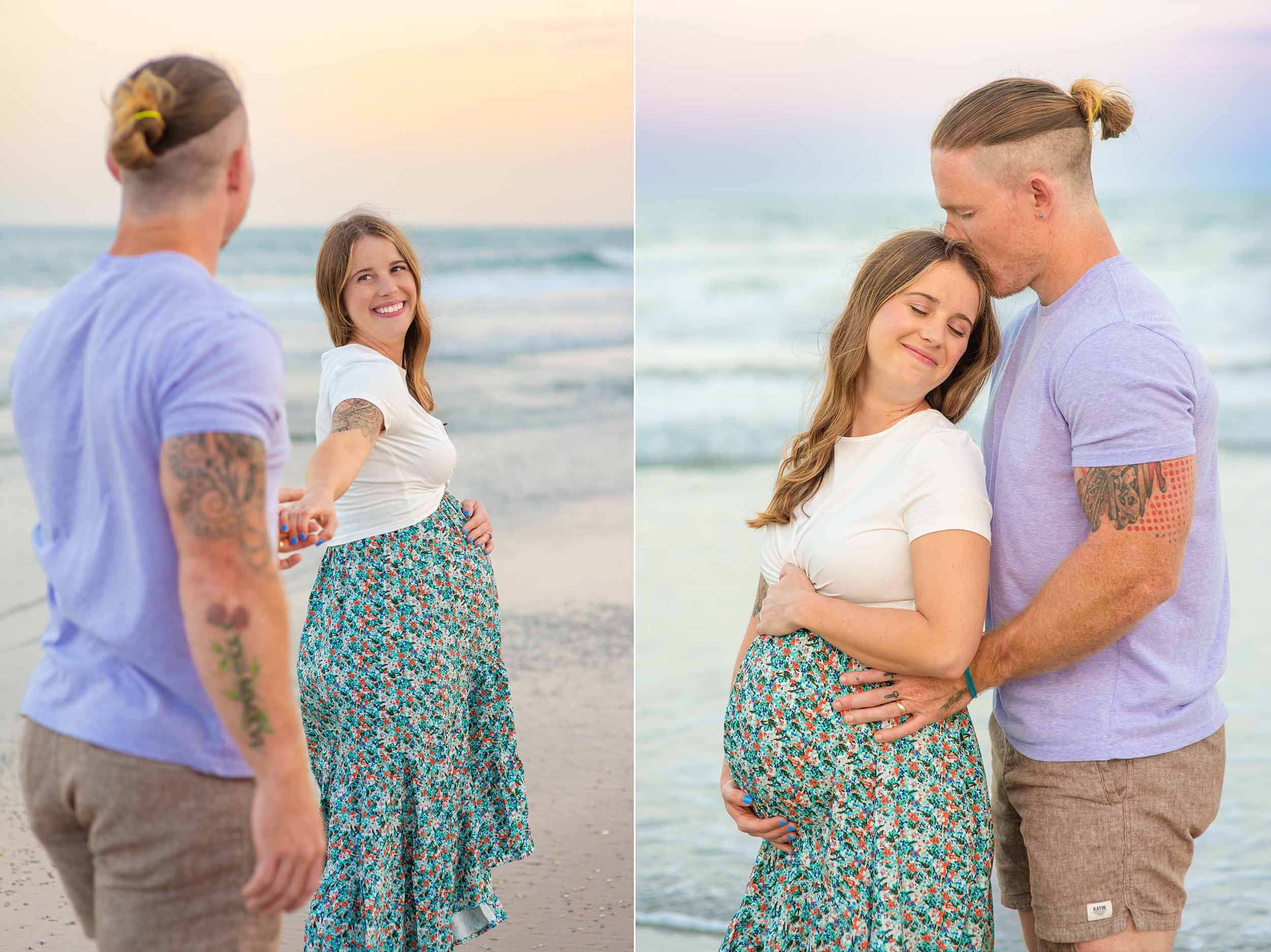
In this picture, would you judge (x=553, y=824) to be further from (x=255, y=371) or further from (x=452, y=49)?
(x=452, y=49)

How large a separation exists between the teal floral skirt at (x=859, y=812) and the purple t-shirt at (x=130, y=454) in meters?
0.84

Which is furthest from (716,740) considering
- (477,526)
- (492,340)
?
(492,340)

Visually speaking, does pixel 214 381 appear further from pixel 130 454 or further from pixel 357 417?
pixel 357 417

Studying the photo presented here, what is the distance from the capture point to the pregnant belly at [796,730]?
1785mm

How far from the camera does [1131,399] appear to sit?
65.7 inches

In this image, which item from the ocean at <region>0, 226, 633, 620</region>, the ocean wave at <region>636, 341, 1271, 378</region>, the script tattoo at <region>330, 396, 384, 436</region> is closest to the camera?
the script tattoo at <region>330, 396, 384, 436</region>

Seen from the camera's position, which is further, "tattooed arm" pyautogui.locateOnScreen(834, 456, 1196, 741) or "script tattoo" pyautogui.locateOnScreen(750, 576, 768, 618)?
"script tattoo" pyautogui.locateOnScreen(750, 576, 768, 618)

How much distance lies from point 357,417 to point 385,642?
459 millimetres

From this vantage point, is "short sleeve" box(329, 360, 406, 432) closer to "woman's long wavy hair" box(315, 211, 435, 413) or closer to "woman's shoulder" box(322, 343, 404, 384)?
"woman's shoulder" box(322, 343, 404, 384)

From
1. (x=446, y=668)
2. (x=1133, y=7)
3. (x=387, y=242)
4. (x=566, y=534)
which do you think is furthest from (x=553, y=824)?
(x=1133, y=7)

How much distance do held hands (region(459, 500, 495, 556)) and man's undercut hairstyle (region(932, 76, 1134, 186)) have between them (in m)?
1.27

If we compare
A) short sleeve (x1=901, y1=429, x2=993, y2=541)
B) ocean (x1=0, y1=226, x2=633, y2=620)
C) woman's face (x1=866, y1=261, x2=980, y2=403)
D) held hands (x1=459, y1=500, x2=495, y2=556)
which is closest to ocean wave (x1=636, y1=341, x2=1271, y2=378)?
ocean (x1=0, y1=226, x2=633, y2=620)

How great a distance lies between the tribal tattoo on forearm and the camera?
5.45ft

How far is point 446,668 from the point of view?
8.02 feet
